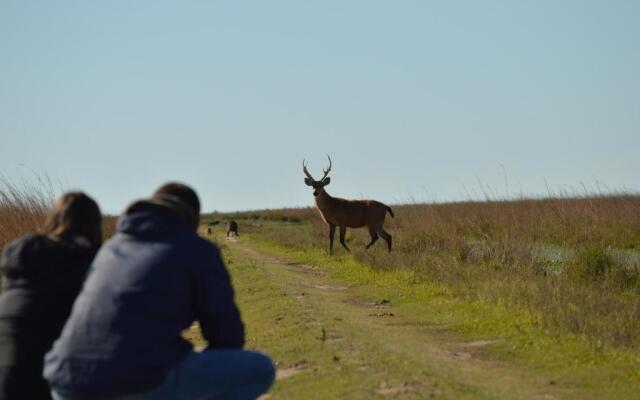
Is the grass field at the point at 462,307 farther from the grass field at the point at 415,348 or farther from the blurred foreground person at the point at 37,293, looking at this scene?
the blurred foreground person at the point at 37,293

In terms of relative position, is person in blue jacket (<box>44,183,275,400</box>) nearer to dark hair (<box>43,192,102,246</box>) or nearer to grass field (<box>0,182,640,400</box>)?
dark hair (<box>43,192,102,246</box>)

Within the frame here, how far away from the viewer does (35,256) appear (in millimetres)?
5344

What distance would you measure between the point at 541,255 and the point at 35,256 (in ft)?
44.0

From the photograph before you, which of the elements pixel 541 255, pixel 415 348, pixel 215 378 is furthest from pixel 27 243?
pixel 541 255

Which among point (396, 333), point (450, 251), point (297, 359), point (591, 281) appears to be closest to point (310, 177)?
point (450, 251)

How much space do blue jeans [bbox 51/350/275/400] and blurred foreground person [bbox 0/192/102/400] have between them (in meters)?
0.34

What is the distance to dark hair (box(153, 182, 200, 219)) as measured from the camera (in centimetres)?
545

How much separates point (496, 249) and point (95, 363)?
46.5 ft

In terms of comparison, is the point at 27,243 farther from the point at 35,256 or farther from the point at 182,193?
the point at 182,193

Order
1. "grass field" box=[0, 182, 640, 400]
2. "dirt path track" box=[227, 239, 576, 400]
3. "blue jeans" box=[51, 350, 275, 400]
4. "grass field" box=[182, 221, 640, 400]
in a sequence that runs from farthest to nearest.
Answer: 1. "grass field" box=[0, 182, 640, 400]
2. "grass field" box=[182, 221, 640, 400]
3. "dirt path track" box=[227, 239, 576, 400]
4. "blue jeans" box=[51, 350, 275, 400]

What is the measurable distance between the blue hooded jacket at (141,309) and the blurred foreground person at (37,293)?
15.8 inches

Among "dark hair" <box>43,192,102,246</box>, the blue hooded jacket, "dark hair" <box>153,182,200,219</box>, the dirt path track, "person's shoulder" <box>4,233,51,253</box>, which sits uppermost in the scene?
"dark hair" <box>153,182,200,219</box>

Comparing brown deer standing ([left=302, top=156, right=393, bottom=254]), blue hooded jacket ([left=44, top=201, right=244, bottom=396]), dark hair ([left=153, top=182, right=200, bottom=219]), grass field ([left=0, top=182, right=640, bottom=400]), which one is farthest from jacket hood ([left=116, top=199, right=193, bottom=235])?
brown deer standing ([left=302, top=156, right=393, bottom=254])

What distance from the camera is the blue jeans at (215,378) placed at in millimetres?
4969
